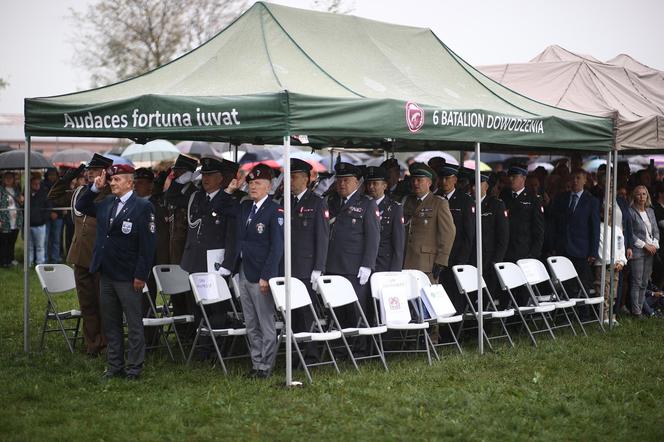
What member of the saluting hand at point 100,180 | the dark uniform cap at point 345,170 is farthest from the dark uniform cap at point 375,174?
the saluting hand at point 100,180

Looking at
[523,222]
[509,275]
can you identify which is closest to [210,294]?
[509,275]

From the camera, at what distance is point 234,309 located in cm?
855

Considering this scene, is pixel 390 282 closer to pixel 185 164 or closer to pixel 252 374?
pixel 252 374

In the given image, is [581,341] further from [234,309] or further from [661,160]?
[661,160]

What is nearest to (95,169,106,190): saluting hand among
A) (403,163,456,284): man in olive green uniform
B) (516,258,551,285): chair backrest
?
(403,163,456,284): man in olive green uniform

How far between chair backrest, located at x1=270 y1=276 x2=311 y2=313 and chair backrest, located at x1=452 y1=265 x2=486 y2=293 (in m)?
1.97

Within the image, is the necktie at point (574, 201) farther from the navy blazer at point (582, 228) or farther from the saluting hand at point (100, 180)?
the saluting hand at point (100, 180)

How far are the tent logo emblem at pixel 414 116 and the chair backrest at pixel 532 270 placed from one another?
2.53m

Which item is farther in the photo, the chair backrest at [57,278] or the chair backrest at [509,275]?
the chair backrest at [509,275]

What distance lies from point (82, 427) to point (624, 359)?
17.7 ft

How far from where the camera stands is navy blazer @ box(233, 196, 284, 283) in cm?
780

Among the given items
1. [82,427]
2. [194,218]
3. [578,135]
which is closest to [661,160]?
[578,135]

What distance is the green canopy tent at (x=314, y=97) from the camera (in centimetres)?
753

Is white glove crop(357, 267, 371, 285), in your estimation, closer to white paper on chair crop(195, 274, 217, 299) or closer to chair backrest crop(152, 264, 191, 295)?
white paper on chair crop(195, 274, 217, 299)
